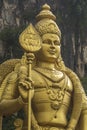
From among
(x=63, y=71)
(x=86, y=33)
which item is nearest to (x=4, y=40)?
(x=86, y=33)

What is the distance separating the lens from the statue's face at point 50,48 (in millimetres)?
6102

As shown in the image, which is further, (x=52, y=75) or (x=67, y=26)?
(x=67, y=26)

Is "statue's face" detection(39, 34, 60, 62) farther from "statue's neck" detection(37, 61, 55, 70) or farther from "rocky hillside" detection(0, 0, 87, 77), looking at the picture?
"rocky hillside" detection(0, 0, 87, 77)

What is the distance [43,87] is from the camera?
5.90 m

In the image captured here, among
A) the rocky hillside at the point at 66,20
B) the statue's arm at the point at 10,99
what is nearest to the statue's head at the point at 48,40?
the statue's arm at the point at 10,99

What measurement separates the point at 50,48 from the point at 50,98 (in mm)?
654

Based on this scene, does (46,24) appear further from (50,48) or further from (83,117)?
(83,117)

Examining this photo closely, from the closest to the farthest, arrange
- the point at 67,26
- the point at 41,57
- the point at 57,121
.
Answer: the point at 57,121
the point at 41,57
the point at 67,26

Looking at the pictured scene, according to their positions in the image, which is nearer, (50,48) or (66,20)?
(50,48)

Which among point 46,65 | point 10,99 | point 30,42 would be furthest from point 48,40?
point 10,99

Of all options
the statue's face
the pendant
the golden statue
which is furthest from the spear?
the pendant

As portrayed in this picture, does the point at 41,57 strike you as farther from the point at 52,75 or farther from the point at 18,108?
the point at 18,108

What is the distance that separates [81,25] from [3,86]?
2828cm

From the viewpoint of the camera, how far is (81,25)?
33.9m
